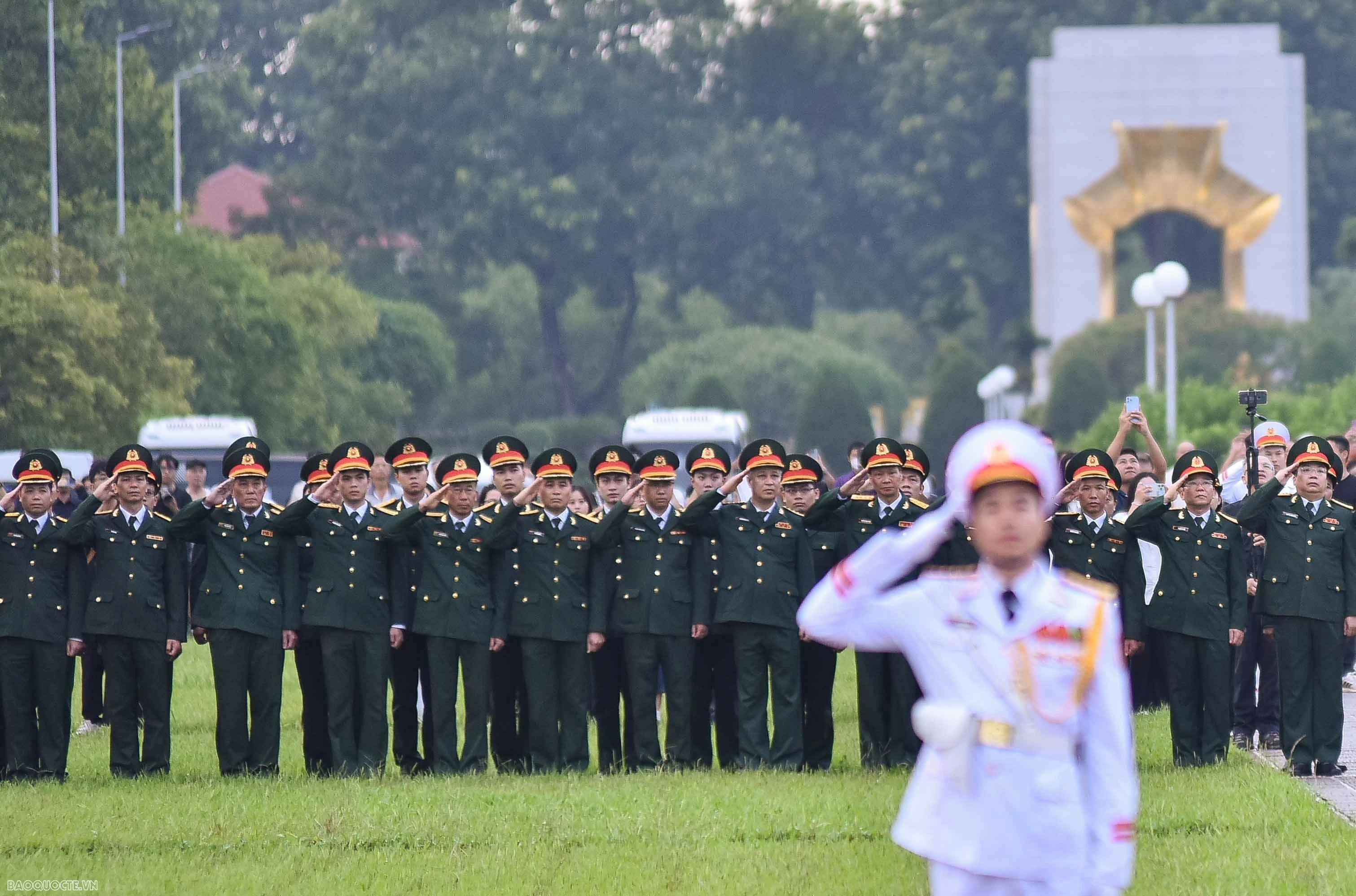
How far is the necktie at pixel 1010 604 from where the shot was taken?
501 centimetres

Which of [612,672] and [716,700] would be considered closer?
[716,700]

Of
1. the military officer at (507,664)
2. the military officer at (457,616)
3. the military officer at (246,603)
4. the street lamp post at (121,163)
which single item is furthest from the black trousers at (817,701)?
the street lamp post at (121,163)

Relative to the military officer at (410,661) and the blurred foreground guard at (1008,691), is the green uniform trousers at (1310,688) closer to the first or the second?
the military officer at (410,661)

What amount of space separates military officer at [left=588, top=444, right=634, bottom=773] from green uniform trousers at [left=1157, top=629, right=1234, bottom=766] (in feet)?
9.69

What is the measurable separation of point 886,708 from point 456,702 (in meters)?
2.37

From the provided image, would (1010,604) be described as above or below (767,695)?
above

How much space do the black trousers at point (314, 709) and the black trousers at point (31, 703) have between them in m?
1.25

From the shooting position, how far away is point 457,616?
12492 millimetres

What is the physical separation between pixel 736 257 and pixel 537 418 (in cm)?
877

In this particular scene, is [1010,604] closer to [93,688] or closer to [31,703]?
[31,703]

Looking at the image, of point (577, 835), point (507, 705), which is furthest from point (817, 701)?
point (577, 835)

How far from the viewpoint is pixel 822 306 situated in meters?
83.6

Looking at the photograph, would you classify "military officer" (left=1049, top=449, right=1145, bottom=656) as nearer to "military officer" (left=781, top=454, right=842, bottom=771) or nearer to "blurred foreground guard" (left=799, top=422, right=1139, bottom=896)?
"military officer" (left=781, top=454, right=842, bottom=771)

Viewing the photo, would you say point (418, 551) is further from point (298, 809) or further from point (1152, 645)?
point (1152, 645)
